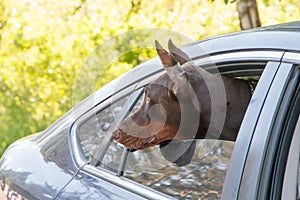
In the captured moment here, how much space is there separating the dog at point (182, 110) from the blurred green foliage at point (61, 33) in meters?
4.27

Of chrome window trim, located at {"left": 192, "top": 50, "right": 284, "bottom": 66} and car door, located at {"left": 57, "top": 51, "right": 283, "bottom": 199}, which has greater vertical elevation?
chrome window trim, located at {"left": 192, "top": 50, "right": 284, "bottom": 66}

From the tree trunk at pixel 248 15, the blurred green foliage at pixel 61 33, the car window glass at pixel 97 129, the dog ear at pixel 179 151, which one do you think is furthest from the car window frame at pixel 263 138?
the blurred green foliage at pixel 61 33

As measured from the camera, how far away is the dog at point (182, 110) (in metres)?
2.75

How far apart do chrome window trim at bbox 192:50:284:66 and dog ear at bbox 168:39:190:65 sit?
40mm

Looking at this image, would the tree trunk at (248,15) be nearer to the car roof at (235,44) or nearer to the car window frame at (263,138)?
the car roof at (235,44)

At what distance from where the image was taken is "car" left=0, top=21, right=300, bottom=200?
2283 millimetres

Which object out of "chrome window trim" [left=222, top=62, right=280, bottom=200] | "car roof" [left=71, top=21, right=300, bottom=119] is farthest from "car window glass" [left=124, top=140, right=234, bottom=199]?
"car roof" [left=71, top=21, right=300, bottom=119]

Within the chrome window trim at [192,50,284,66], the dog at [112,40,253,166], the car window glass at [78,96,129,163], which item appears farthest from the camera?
the car window glass at [78,96,129,163]

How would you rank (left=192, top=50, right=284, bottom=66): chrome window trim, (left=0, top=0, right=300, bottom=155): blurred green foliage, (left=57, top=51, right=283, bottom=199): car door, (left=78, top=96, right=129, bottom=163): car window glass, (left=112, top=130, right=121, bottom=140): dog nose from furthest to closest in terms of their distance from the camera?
(left=0, top=0, right=300, bottom=155): blurred green foliage
(left=78, top=96, right=129, bottom=163): car window glass
(left=112, top=130, right=121, bottom=140): dog nose
(left=57, top=51, right=283, bottom=199): car door
(left=192, top=50, right=284, bottom=66): chrome window trim

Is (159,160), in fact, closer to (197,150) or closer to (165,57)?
(197,150)

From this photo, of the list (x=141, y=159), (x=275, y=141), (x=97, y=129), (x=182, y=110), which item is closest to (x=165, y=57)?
(x=182, y=110)

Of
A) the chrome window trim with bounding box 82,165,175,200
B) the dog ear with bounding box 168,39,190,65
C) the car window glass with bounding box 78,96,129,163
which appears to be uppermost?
the dog ear with bounding box 168,39,190,65

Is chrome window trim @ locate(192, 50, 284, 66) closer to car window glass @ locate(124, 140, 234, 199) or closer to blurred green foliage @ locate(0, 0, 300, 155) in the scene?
car window glass @ locate(124, 140, 234, 199)

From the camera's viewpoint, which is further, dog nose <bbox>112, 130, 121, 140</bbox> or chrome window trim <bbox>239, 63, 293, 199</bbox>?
dog nose <bbox>112, 130, 121, 140</bbox>
